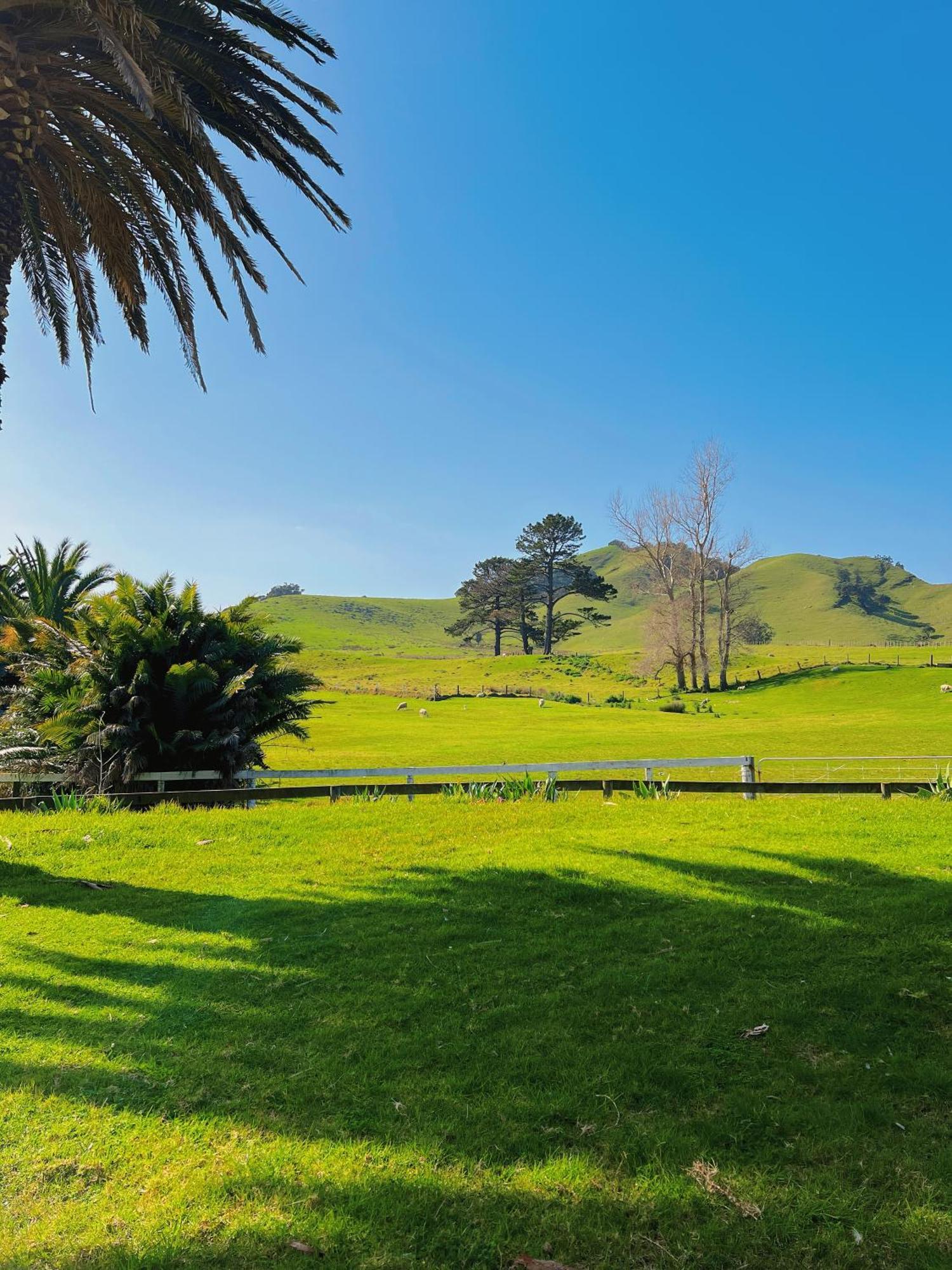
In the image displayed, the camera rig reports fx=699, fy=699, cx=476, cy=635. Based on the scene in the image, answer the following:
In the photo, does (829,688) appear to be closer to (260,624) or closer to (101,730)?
(260,624)

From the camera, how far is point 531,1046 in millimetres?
4195

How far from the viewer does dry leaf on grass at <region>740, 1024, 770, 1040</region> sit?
430cm

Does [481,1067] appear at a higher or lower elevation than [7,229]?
lower

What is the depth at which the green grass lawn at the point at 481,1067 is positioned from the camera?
2814mm

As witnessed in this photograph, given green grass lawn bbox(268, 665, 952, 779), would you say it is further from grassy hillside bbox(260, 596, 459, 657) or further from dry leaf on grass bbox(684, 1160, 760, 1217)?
grassy hillside bbox(260, 596, 459, 657)

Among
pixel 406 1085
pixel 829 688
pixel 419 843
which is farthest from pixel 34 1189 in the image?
pixel 829 688

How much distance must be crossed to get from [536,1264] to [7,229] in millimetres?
9540

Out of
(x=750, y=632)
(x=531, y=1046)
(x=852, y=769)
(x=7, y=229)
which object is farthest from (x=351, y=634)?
(x=531, y=1046)

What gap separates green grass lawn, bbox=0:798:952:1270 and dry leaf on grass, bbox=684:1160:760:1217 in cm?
4

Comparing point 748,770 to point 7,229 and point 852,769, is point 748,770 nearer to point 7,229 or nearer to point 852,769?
point 852,769

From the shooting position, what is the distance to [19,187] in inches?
286

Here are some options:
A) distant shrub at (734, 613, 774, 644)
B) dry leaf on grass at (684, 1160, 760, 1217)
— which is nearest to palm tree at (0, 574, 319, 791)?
dry leaf on grass at (684, 1160, 760, 1217)

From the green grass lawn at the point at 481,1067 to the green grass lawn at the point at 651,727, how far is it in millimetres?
9355

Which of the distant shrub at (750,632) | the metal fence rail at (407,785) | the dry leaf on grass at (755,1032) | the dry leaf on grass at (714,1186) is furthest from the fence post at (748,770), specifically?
the distant shrub at (750,632)
